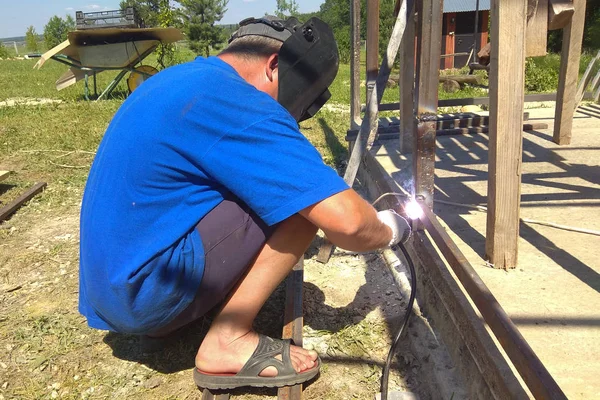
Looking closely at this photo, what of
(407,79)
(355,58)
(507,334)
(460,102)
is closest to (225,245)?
(507,334)

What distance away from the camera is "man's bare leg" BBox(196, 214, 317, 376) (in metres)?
1.82

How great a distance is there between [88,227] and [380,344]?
126cm

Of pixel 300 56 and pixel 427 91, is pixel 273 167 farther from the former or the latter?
pixel 427 91

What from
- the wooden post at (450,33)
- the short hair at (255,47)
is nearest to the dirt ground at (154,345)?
the short hair at (255,47)

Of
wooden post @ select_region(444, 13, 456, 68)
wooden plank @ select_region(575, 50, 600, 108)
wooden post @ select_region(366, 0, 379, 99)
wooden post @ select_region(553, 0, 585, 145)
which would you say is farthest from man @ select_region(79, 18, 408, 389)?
wooden post @ select_region(444, 13, 456, 68)

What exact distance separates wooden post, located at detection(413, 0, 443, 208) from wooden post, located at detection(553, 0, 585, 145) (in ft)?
7.24

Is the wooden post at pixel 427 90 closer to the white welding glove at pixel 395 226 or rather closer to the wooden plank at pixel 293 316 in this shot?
the white welding glove at pixel 395 226

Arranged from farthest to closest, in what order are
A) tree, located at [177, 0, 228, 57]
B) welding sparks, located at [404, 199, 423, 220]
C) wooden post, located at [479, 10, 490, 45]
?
tree, located at [177, 0, 228, 57] < wooden post, located at [479, 10, 490, 45] < welding sparks, located at [404, 199, 423, 220]

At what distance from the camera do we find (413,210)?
2383 mm

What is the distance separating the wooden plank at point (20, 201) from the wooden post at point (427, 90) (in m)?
3.00

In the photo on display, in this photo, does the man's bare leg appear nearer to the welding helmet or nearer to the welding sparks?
the welding helmet

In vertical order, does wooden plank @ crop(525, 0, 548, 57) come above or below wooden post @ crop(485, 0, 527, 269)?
above

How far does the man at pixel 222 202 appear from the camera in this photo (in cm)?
146

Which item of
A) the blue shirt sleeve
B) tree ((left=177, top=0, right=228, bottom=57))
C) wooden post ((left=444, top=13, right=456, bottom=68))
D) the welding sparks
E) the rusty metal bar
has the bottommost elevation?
the rusty metal bar
